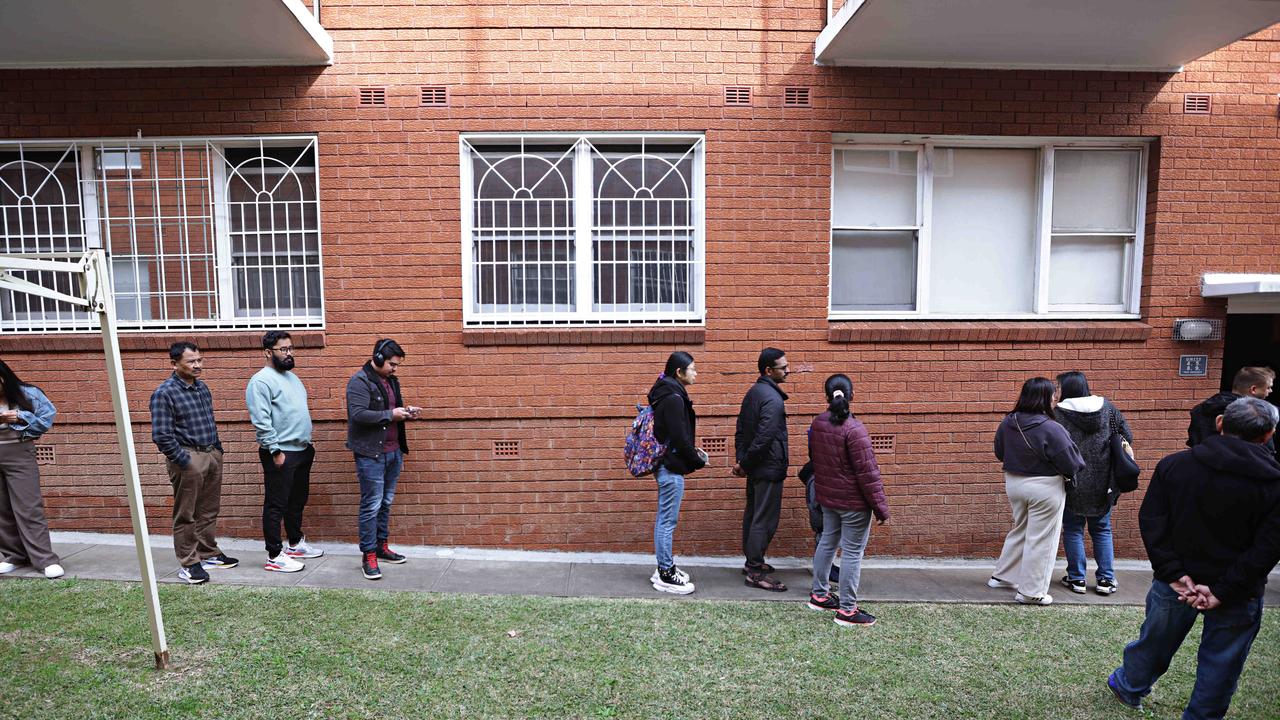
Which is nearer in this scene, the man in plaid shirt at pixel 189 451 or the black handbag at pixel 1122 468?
the man in plaid shirt at pixel 189 451

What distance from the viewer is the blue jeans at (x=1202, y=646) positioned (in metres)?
3.26

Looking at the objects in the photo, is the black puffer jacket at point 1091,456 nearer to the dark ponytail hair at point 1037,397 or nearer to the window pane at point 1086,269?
the dark ponytail hair at point 1037,397

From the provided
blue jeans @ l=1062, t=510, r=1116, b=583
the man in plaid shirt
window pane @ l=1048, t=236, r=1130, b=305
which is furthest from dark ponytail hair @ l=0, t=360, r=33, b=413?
window pane @ l=1048, t=236, r=1130, b=305

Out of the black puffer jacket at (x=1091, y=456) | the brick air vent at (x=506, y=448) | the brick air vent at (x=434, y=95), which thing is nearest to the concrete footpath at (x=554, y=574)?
the black puffer jacket at (x=1091, y=456)

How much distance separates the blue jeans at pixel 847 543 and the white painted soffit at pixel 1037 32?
12.2ft

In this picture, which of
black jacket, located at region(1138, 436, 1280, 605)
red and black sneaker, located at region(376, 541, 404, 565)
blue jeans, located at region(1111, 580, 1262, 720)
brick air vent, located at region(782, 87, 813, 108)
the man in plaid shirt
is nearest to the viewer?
black jacket, located at region(1138, 436, 1280, 605)

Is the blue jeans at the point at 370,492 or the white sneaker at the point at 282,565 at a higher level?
the blue jeans at the point at 370,492

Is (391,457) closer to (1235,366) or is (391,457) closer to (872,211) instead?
(872,211)

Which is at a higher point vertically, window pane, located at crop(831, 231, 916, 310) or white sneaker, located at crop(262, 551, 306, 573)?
window pane, located at crop(831, 231, 916, 310)

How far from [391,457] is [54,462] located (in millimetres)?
3135

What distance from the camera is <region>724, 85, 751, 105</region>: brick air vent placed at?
5895 mm

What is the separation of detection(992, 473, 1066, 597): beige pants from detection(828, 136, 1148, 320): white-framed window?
5.82 ft

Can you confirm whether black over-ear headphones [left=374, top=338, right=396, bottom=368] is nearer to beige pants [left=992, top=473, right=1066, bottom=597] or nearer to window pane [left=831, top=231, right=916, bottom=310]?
window pane [left=831, top=231, right=916, bottom=310]

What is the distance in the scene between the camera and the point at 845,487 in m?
4.60
